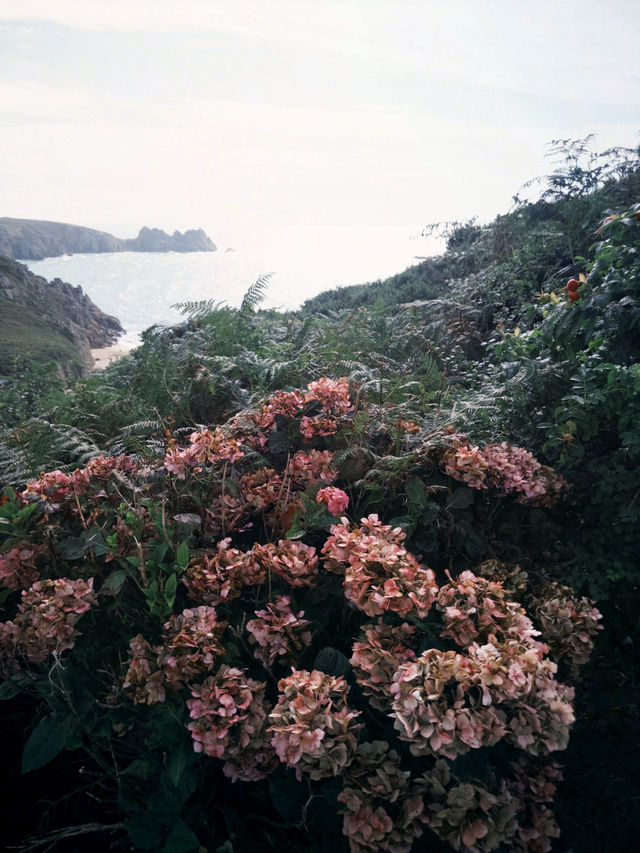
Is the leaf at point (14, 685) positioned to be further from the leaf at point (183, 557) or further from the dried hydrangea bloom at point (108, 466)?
the dried hydrangea bloom at point (108, 466)

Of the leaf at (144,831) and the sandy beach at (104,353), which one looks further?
the sandy beach at (104,353)

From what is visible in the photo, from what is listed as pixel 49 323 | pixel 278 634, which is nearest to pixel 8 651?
pixel 278 634

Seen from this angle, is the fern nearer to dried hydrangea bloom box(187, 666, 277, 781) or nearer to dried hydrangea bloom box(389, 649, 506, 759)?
dried hydrangea bloom box(187, 666, 277, 781)

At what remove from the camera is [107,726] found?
1.63 m

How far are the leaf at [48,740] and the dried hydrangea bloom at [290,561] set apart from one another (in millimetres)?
721

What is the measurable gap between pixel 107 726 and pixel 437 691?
102cm

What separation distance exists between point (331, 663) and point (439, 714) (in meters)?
0.43

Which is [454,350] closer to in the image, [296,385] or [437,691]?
[296,385]

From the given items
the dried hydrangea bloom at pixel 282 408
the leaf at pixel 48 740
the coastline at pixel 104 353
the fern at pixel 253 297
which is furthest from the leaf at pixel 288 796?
the coastline at pixel 104 353

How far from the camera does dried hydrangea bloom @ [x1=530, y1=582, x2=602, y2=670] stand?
1693 millimetres

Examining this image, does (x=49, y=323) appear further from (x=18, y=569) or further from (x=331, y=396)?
(x=18, y=569)

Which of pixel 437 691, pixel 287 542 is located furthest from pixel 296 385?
pixel 437 691

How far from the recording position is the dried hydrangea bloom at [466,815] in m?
1.33

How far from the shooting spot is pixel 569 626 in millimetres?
1709
